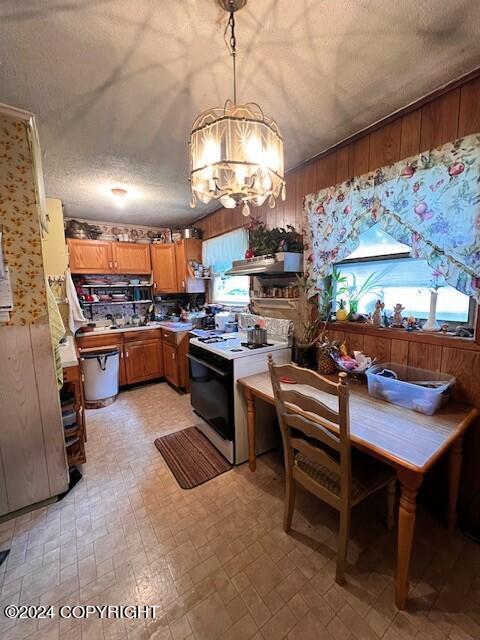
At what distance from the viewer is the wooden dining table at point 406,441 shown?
108cm

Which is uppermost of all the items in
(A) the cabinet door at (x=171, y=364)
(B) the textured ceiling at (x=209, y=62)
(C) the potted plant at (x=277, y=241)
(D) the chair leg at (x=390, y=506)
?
(B) the textured ceiling at (x=209, y=62)

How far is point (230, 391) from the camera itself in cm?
201

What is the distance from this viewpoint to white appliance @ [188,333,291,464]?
6.64 ft

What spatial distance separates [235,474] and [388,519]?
1.03 meters

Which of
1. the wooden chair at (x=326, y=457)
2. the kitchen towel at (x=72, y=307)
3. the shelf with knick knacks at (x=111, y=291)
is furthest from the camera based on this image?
the shelf with knick knacks at (x=111, y=291)

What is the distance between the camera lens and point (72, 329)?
2861mm

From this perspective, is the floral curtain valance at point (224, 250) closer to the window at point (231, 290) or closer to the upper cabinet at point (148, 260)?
the window at point (231, 290)

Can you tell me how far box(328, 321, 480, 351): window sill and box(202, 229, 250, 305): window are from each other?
1494mm

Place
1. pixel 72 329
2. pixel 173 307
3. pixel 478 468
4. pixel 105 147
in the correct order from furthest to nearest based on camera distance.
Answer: pixel 173 307
pixel 72 329
pixel 105 147
pixel 478 468

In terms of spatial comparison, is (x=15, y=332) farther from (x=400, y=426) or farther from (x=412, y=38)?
(x=412, y=38)

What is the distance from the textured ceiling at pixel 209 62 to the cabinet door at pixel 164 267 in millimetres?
2159

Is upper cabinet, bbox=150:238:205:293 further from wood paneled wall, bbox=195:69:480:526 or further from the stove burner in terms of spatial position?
wood paneled wall, bbox=195:69:480:526

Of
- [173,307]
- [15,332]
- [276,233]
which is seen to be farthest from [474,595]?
[173,307]

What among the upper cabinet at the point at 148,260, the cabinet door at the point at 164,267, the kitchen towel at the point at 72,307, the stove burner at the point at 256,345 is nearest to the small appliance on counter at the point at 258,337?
the stove burner at the point at 256,345
